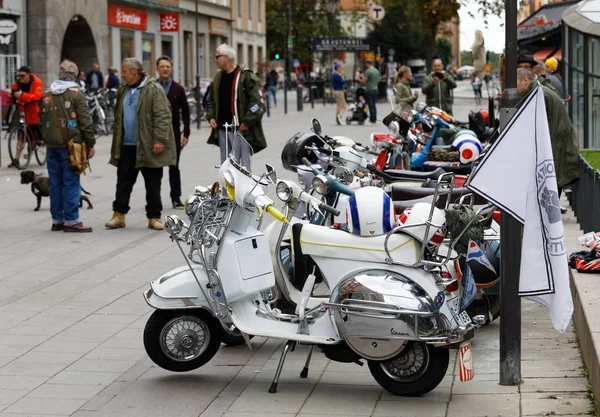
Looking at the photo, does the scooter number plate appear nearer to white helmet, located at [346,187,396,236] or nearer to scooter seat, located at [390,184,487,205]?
white helmet, located at [346,187,396,236]

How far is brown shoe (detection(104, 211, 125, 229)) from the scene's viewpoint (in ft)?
41.3

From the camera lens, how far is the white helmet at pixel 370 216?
6113 mm

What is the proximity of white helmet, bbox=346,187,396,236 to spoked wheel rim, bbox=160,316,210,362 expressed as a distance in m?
0.99

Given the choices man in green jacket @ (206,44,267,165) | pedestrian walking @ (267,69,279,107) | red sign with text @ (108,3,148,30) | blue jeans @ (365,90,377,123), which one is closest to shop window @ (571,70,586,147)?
man in green jacket @ (206,44,267,165)

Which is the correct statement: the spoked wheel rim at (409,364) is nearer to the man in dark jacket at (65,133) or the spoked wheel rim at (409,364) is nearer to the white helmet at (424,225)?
the white helmet at (424,225)

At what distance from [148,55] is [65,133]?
35320 mm

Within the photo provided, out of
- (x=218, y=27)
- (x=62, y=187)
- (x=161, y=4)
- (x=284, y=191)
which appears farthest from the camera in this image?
(x=218, y=27)

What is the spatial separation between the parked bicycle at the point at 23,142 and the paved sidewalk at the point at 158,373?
9.33m

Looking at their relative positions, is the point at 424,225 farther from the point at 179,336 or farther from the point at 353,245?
the point at 179,336

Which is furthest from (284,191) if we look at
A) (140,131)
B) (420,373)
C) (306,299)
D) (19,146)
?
(19,146)

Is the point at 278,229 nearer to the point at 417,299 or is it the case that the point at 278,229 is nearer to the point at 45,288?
the point at 417,299

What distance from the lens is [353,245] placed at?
6059 mm

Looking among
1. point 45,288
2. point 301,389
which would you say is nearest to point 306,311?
point 301,389

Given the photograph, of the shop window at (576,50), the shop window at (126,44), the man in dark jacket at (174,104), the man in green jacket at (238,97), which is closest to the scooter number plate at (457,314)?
the man in green jacket at (238,97)
